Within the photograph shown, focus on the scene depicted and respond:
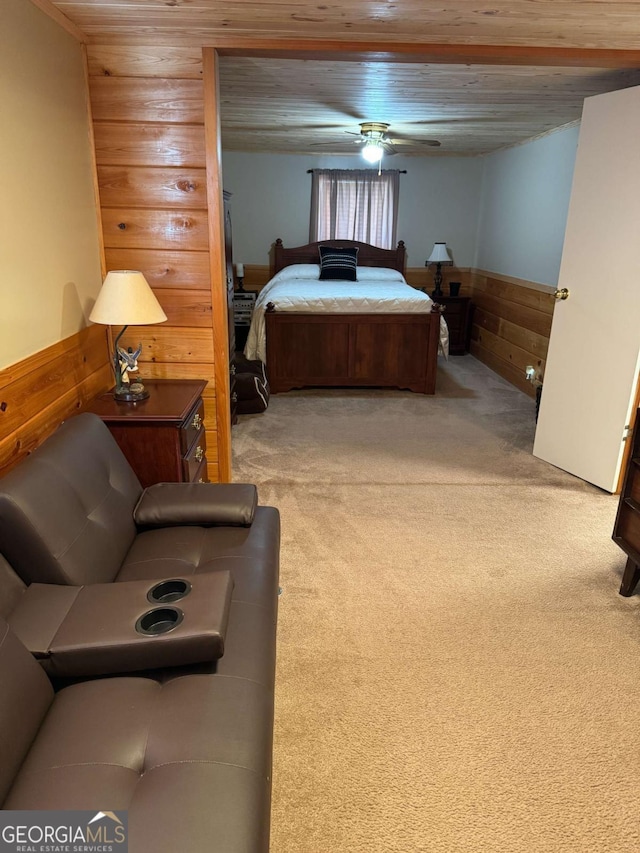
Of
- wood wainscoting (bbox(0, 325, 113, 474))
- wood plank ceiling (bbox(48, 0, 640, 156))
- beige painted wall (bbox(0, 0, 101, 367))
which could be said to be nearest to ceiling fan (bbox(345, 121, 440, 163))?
wood plank ceiling (bbox(48, 0, 640, 156))

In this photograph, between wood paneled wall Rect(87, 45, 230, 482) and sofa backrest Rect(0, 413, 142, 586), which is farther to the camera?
wood paneled wall Rect(87, 45, 230, 482)

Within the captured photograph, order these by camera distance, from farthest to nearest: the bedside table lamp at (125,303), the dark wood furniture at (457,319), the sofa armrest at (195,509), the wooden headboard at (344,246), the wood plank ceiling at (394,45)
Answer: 1. the wooden headboard at (344,246)
2. the dark wood furniture at (457,319)
3. the bedside table lamp at (125,303)
4. the wood plank ceiling at (394,45)
5. the sofa armrest at (195,509)

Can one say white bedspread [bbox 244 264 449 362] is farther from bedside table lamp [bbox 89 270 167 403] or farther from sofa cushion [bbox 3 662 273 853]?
sofa cushion [bbox 3 662 273 853]

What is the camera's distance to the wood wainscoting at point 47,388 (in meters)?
1.90

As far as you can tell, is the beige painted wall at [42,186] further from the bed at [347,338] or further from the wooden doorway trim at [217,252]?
the bed at [347,338]

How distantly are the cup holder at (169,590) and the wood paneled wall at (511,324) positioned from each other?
13.7ft

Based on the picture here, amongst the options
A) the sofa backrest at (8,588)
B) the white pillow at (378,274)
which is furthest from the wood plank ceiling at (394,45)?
the white pillow at (378,274)

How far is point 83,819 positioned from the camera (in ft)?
3.35

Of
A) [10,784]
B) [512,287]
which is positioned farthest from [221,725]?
[512,287]

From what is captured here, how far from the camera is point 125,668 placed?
1316 millimetres

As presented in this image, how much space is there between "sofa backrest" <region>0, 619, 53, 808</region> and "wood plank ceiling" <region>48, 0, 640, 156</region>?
87.9 inches

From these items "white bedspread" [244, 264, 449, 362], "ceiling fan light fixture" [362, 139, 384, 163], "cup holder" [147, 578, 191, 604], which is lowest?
"cup holder" [147, 578, 191, 604]

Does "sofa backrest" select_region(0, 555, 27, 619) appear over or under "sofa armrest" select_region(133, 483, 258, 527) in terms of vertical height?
over

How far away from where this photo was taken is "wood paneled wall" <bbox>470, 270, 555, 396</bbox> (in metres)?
5.03
